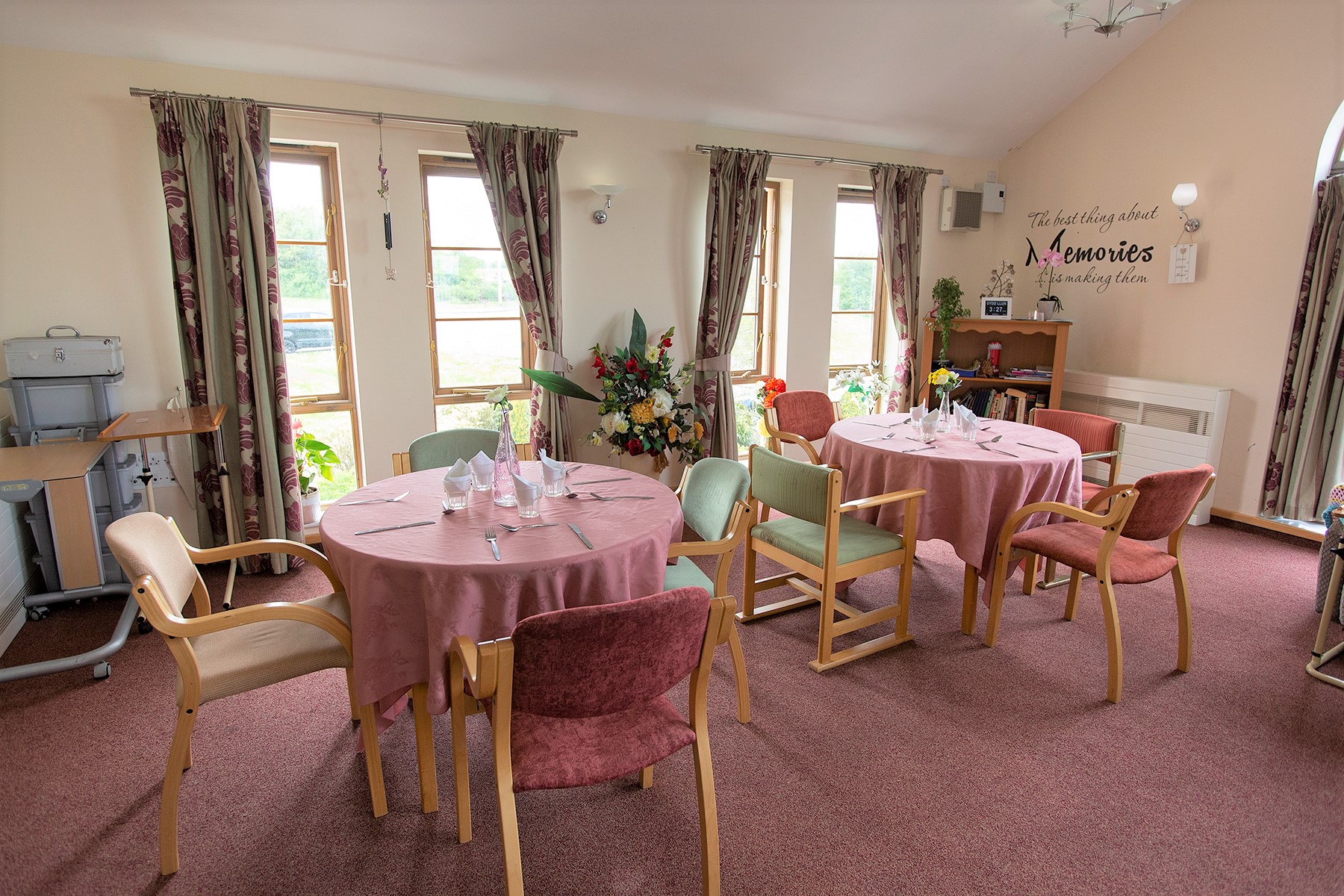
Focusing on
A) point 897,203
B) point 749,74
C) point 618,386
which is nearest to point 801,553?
point 618,386

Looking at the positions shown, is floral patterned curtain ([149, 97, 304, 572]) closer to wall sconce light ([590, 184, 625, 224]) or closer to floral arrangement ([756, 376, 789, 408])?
wall sconce light ([590, 184, 625, 224])

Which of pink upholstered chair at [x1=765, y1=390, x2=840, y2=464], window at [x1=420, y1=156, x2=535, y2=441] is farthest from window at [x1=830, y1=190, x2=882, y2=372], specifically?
window at [x1=420, y1=156, x2=535, y2=441]

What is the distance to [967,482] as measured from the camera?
3.08 m

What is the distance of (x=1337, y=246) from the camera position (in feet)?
13.5

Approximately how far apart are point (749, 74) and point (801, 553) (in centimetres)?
294

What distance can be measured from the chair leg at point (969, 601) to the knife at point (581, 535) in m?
1.87

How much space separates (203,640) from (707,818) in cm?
154

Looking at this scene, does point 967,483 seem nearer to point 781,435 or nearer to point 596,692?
point 781,435

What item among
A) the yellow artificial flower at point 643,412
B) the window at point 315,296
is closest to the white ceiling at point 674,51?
the window at point 315,296

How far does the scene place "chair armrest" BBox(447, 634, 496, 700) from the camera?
1520mm

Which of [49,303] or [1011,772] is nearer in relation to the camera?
[1011,772]

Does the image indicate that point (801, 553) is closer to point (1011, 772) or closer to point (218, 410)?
point (1011, 772)

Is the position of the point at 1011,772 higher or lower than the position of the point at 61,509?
lower

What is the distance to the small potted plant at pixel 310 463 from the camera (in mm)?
4098
